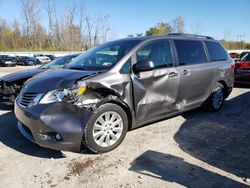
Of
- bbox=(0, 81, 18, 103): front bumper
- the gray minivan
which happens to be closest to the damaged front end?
bbox=(0, 81, 18, 103): front bumper

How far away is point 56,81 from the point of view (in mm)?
3703

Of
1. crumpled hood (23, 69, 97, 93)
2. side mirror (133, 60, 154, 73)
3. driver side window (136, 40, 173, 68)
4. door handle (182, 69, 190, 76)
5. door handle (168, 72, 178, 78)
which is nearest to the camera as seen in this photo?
crumpled hood (23, 69, 97, 93)

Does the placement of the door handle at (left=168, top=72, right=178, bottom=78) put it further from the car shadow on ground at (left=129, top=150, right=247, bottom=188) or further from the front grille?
the front grille

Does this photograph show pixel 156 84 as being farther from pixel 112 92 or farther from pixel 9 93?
pixel 9 93

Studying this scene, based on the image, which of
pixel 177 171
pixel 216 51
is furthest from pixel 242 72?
pixel 177 171

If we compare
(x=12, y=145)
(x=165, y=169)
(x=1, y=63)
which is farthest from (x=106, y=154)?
(x=1, y=63)

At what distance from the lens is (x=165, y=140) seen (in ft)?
14.0

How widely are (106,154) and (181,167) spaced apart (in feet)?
3.65

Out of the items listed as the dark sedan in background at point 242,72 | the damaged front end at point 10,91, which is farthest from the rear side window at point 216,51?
the damaged front end at point 10,91

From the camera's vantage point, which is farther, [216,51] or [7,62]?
[7,62]

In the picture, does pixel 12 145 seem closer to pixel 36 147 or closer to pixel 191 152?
pixel 36 147

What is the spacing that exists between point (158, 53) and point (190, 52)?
38.9 inches

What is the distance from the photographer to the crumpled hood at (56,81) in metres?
3.60

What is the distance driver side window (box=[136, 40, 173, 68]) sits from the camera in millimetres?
4312
